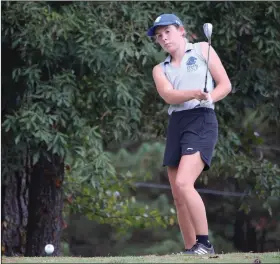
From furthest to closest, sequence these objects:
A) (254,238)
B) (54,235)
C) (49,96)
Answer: (254,238), (54,235), (49,96)

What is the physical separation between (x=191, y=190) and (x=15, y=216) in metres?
6.63

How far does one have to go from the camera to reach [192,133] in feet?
22.2

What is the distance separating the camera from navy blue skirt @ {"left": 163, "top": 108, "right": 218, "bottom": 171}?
677 cm

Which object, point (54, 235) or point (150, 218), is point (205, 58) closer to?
point (54, 235)

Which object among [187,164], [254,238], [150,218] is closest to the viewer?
[187,164]

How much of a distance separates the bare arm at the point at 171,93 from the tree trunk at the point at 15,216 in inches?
240

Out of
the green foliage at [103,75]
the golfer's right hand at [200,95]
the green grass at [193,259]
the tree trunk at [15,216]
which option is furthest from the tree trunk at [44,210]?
the golfer's right hand at [200,95]

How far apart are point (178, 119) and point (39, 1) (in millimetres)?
4429

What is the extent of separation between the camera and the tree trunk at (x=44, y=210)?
12.5 metres

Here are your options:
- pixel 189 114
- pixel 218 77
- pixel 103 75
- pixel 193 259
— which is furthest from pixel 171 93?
pixel 103 75

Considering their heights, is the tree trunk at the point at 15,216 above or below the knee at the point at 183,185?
below

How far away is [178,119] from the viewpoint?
270 inches

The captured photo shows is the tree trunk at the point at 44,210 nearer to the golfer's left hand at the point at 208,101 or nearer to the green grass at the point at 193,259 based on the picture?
the green grass at the point at 193,259

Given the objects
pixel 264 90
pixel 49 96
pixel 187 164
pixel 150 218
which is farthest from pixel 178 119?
pixel 150 218
